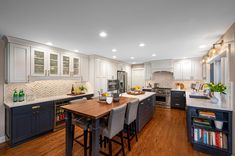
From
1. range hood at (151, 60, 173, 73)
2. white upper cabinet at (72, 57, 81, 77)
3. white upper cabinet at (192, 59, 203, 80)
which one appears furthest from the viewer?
range hood at (151, 60, 173, 73)

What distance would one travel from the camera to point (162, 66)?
5.57 meters

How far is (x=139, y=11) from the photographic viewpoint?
1.54 meters

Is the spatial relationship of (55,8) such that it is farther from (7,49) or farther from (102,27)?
(7,49)

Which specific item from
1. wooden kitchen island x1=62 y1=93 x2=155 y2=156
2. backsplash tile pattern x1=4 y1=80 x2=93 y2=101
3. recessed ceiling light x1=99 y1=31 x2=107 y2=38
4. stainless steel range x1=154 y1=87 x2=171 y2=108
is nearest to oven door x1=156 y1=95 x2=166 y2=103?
stainless steel range x1=154 y1=87 x2=171 y2=108

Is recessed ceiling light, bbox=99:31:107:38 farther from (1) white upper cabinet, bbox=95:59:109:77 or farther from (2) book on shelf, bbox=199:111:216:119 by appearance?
(2) book on shelf, bbox=199:111:216:119

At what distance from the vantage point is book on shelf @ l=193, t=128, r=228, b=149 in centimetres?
201

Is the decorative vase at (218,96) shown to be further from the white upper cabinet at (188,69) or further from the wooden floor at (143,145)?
the white upper cabinet at (188,69)

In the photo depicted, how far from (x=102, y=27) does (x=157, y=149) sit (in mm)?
2663

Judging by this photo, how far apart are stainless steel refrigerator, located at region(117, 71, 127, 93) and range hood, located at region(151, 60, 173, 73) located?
1.67 metres

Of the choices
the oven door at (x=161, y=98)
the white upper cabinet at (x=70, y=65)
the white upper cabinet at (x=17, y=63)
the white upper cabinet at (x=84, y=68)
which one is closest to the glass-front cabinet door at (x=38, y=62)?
the white upper cabinet at (x=17, y=63)

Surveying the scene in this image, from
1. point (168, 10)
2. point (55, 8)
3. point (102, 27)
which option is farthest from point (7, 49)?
point (168, 10)

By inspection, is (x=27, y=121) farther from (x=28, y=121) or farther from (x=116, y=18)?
(x=116, y=18)

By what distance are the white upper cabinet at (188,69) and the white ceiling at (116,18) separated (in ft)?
9.11

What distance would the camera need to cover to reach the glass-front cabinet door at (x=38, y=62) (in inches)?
109
